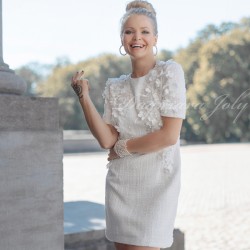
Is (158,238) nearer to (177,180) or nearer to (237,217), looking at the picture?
(177,180)

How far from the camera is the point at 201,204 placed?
31.9 feet

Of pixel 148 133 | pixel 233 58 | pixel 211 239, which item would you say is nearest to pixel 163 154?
pixel 148 133

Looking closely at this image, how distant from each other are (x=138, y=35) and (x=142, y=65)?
0.50 ft

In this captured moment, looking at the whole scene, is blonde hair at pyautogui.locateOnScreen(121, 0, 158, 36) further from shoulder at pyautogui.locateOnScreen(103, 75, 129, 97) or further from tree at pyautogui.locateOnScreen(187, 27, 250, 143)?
tree at pyautogui.locateOnScreen(187, 27, 250, 143)

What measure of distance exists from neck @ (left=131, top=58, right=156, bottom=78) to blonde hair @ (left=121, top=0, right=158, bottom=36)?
15 cm

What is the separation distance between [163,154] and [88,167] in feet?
53.4

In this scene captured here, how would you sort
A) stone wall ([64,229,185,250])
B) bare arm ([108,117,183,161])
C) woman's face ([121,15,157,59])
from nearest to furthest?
bare arm ([108,117,183,161])
woman's face ([121,15,157,59])
stone wall ([64,229,185,250])

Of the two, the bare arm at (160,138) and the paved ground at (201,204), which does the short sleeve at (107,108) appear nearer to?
the bare arm at (160,138)

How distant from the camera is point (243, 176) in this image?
14.9 m

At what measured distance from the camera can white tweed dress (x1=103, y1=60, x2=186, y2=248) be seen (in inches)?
86.5

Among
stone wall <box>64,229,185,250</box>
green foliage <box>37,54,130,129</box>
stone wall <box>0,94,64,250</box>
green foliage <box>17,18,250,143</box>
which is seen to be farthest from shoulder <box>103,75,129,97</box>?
green foliage <box>37,54,130,129</box>

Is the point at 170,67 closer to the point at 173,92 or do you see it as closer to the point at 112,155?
the point at 173,92

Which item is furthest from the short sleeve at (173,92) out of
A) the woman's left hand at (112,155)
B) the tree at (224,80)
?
the tree at (224,80)

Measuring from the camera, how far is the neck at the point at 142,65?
91.7 inches
